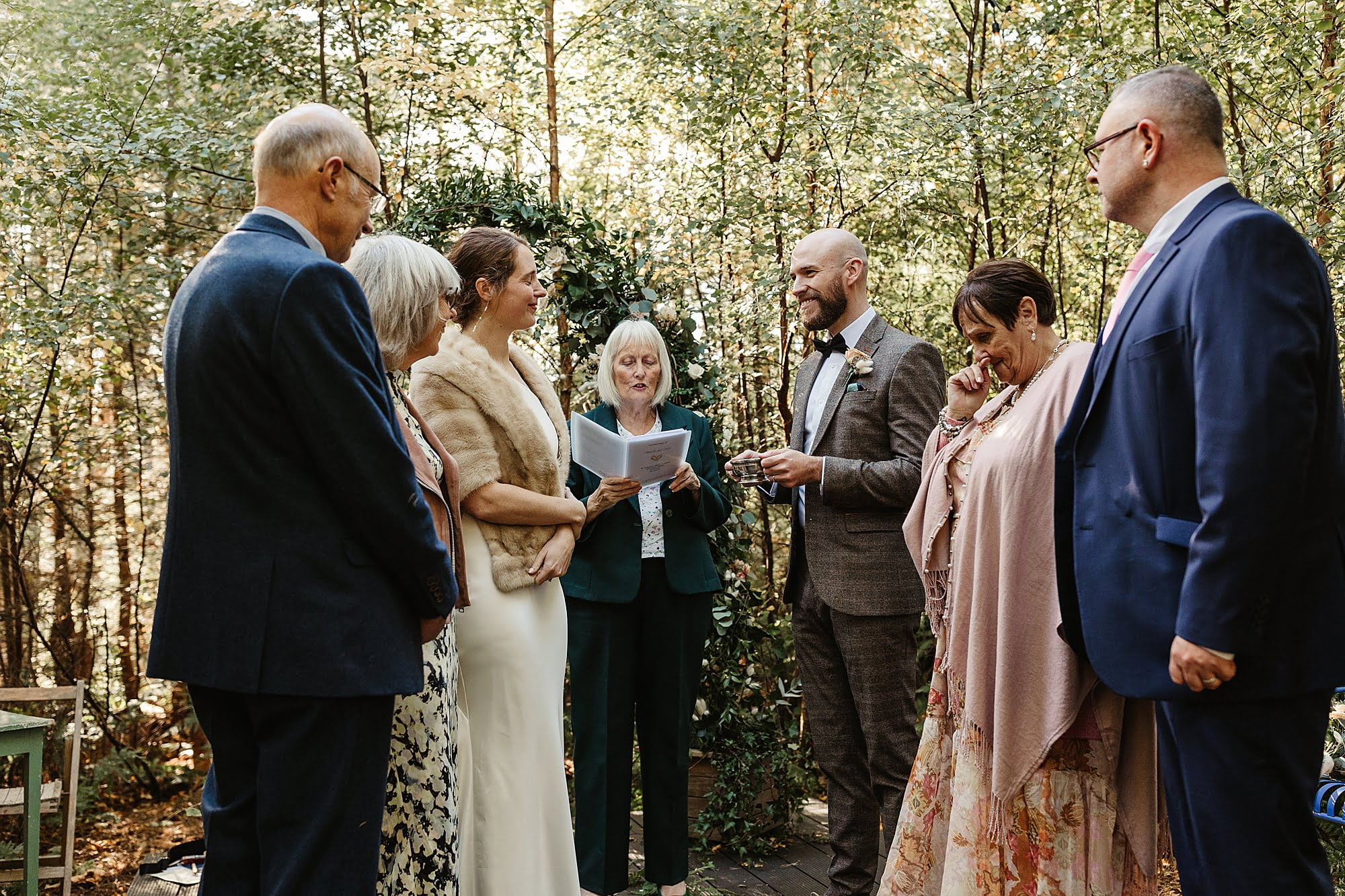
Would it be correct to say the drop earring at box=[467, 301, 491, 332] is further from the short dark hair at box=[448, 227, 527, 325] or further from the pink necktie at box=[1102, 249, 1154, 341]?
the pink necktie at box=[1102, 249, 1154, 341]

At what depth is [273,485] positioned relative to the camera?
1.71 metres

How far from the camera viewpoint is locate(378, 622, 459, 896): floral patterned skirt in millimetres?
2133

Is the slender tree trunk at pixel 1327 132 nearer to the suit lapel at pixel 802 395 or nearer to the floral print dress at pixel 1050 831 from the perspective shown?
the suit lapel at pixel 802 395

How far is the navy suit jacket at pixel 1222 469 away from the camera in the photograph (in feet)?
5.65

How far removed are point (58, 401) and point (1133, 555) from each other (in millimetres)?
5458

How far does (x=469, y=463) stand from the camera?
2721 mm

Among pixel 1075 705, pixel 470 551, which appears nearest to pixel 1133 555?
pixel 1075 705

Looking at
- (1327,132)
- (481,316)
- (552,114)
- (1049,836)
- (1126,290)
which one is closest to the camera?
(1126,290)

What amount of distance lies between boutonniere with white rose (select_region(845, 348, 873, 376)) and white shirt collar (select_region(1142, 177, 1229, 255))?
4.25 feet

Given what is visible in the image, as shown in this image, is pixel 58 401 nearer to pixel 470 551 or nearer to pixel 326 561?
pixel 470 551

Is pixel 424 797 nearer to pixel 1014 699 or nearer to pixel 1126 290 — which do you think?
pixel 1014 699

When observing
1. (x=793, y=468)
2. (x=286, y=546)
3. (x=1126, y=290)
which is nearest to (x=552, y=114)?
(x=793, y=468)

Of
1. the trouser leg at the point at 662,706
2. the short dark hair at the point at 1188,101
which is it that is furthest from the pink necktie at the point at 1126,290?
the trouser leg at the point at 662,706

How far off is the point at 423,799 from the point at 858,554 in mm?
1629
